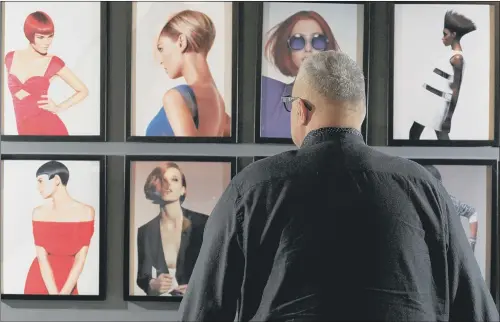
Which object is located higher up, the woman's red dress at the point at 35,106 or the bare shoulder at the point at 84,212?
the woman's red dress at the point at 35,106

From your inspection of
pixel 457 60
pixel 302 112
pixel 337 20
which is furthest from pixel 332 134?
pixel 457 60

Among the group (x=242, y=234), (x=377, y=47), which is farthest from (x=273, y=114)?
(x=242, y=234)

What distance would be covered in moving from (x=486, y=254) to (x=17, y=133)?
173 cm

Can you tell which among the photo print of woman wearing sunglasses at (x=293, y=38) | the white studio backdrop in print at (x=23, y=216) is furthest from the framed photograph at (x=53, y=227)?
the photo print of woman wearing sunglasses at (x=293, y=38)

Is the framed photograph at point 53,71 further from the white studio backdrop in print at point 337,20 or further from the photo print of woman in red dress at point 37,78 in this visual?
the white studio backdrop in print at point 337,20

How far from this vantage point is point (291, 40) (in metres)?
1.82

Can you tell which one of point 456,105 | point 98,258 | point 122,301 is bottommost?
point 122,301

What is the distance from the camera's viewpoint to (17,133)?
6.08ft

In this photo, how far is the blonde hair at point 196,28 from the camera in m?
1.83

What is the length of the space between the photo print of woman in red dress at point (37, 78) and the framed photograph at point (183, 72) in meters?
0.25

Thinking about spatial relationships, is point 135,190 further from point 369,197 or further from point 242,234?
point 369,197

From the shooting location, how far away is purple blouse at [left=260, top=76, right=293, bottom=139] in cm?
183

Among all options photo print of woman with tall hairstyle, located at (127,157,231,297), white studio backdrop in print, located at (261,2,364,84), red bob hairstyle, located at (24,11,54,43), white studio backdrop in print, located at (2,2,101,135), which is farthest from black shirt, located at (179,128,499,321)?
red bob hairstyle, located at (24,11,54,43)

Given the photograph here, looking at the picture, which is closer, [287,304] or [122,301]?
[287,304]
